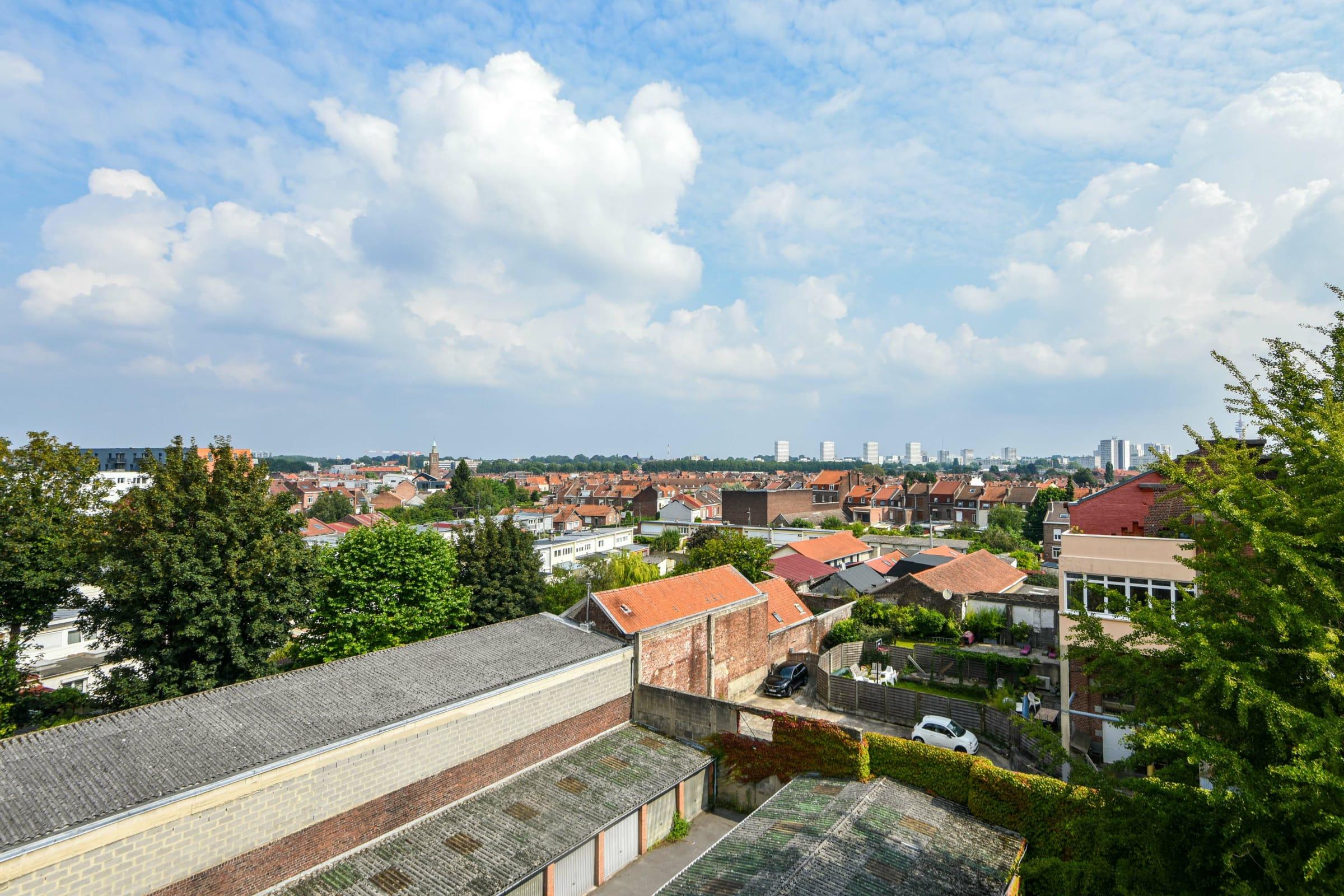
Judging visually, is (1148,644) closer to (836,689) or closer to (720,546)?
(836,689)

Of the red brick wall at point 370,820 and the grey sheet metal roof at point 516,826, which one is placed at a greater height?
the red brick wall at point 370,820

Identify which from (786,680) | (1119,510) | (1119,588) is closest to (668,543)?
(786,680)

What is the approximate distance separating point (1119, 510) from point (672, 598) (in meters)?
14.7

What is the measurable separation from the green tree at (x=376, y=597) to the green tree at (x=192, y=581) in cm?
295

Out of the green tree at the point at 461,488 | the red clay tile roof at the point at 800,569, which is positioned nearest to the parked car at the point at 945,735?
the red clay tile roof at the point at 800,569

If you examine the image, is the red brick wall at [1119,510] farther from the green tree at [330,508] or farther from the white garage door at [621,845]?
the green tree at [330,508]

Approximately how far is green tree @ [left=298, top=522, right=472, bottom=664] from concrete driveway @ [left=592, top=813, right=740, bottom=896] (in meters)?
13.3

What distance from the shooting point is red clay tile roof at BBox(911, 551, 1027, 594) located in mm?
34250

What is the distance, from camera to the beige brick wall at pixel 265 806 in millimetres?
10227

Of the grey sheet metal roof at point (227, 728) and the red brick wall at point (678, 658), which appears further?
the red brick wall at point (678, 658)

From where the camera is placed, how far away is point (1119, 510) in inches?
738

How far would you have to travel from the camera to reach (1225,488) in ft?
28.0

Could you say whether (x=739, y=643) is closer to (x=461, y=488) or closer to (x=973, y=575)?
(x=973, y=575)

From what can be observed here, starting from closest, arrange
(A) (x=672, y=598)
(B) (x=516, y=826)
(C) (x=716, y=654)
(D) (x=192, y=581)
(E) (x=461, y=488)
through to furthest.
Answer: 1. (B) (x=516, y=826)
2. (D) (x=192, y=581)
3. (C) (x=716, y=654)
4. (A) (x=672, y=598)
5. (E) (x=461, y=488)
